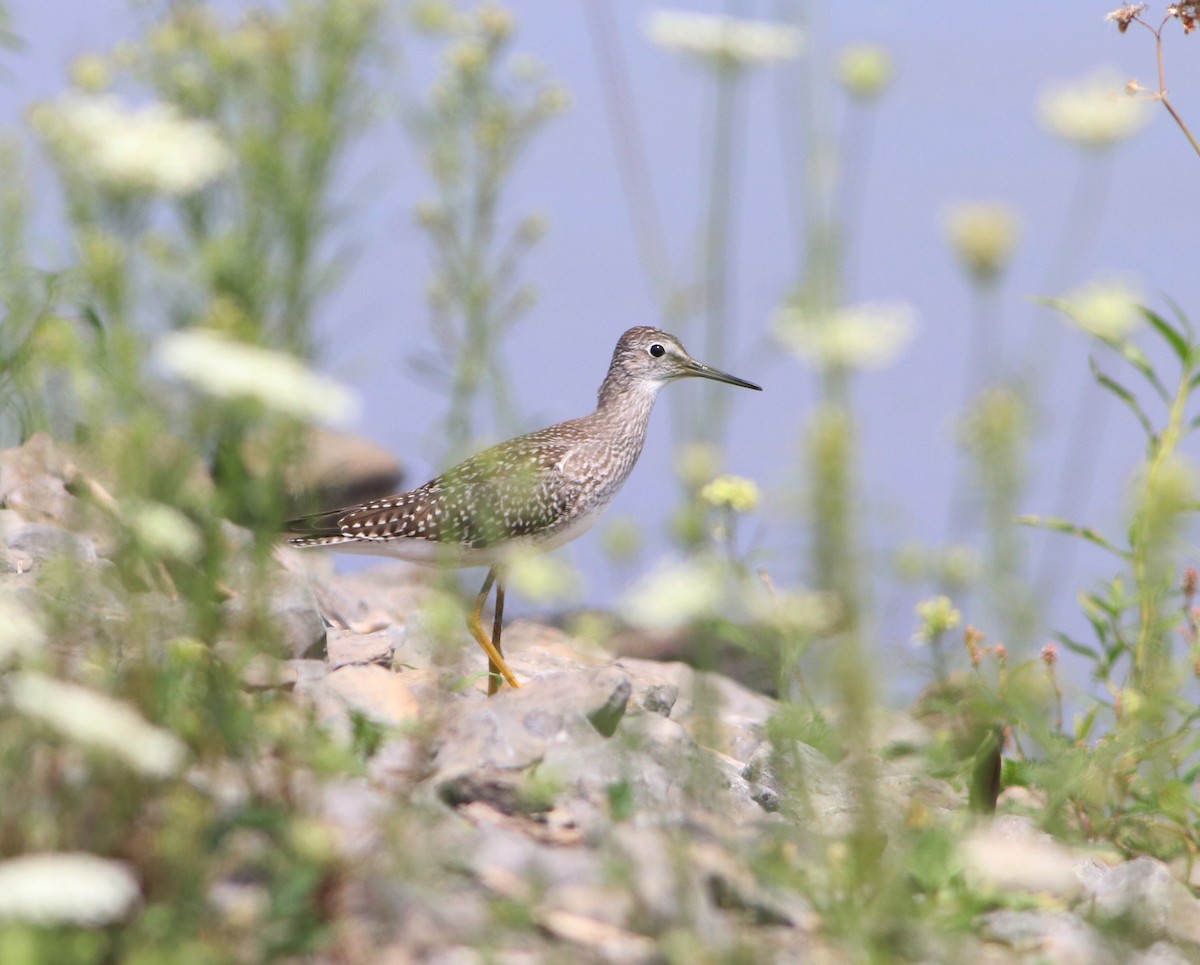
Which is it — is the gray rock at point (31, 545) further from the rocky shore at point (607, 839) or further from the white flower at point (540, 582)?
the white flower at point (540, 582)

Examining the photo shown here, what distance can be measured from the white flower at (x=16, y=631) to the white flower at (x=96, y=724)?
0.48m

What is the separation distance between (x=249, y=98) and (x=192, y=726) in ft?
7.95

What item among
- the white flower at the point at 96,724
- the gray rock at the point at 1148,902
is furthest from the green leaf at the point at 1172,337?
the white flower at the point at 96,724

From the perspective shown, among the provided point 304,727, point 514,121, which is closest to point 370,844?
point 304,727

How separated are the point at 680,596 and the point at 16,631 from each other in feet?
5.36

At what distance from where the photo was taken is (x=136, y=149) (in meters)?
3.37

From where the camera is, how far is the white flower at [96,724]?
2949 mm

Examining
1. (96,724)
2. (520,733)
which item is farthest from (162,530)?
(520,733)

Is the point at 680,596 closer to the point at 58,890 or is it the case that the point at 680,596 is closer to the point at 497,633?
the point at 58,890

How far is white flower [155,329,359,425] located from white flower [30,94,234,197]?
1.30ft

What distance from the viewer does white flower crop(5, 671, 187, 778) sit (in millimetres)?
2949

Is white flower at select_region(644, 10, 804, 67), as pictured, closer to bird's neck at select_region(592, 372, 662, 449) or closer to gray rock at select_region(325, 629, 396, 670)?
gray rock at select_region(325, 629, 396, 670)

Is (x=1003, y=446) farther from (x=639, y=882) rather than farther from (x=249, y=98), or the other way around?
(x=249, y=98)

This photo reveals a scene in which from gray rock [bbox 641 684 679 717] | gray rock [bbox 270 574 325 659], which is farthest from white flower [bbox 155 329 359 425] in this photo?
gray rock [bbox 641 684 679 717]
